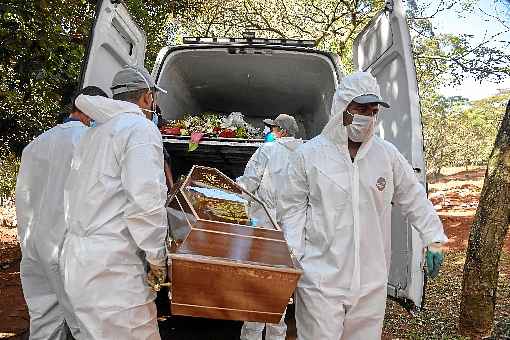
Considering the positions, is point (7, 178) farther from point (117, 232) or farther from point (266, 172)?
point (117, 232)

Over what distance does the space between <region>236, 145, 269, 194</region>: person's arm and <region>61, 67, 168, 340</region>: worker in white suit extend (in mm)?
1904

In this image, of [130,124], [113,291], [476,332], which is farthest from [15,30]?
[476,332]

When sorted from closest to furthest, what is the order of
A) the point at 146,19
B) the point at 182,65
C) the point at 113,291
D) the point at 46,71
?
the point at 113,291
the point at 46,71
the point at 182,65
the point at 146,19

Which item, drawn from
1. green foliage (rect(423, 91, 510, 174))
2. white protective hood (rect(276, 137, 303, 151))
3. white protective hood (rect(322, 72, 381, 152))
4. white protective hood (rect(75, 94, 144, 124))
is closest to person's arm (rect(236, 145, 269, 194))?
white protective hood (rect(276, 137, 303, 151))

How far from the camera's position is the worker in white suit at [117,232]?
7.88 feet

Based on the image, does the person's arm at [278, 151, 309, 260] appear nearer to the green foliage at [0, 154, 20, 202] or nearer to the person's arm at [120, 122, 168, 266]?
the person's arm at [120, 122, 168, 266]

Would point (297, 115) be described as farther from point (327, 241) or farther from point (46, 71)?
point (327, 241)

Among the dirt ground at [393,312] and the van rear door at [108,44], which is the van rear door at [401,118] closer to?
the dirt ground at [393,312]

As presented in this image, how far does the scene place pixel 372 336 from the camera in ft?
9.60

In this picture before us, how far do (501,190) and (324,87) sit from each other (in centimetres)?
226

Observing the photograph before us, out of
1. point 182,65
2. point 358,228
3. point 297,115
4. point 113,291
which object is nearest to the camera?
point 113,291

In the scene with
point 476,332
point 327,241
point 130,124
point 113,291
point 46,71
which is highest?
point 46,71

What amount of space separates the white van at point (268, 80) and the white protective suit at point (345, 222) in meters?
0.55

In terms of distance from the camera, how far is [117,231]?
2488mm
